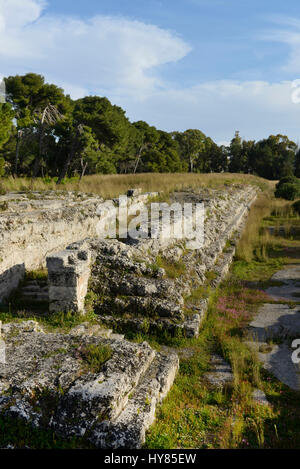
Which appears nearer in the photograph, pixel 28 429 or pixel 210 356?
pixel 28 429

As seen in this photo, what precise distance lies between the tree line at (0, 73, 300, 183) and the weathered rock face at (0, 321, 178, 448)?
45.0 feet

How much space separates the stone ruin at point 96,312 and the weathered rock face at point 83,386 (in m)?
0.01

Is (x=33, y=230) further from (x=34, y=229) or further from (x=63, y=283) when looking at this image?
(x=63, y=283)

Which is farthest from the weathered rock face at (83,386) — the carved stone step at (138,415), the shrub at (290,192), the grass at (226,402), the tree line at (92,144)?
the shrub at (290,192)

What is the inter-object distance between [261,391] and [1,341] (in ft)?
12.4

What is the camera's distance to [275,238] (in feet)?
50.2

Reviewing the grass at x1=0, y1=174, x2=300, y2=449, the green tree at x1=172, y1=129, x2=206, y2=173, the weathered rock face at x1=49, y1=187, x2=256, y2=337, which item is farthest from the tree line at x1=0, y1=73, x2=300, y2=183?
the grass at x1=0, y1=174, x2=300, y2=449

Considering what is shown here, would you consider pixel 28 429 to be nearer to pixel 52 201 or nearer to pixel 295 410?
pixel 295 410

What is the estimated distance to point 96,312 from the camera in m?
6.46

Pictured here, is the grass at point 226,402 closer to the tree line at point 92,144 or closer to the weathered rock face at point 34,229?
the weathered rock face at point 34,229
